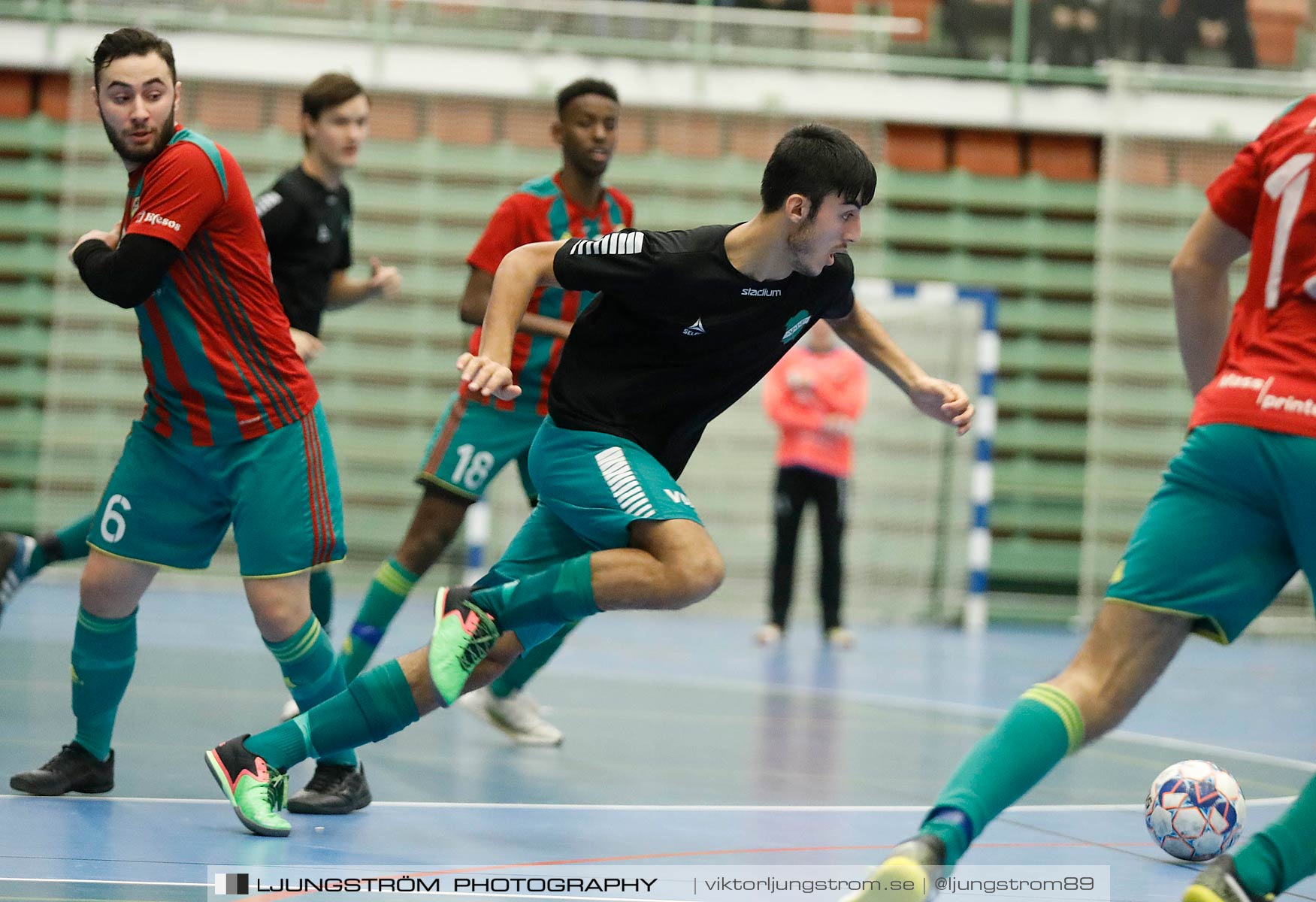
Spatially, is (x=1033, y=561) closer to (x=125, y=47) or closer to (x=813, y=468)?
(x=813, y=468)

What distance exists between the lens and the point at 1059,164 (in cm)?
1225

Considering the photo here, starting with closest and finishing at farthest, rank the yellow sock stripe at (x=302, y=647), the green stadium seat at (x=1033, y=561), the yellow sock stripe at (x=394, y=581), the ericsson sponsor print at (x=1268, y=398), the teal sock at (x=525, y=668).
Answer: the ericsson sponsor print at (x=1268, y=398) < the yellow sock stripe at (x=302, y=647) < the teal sock at (x=525, y=668) < the yellow sock stripe at (x=394, y=581) < the green stadium seat at (x=1033, y=561)

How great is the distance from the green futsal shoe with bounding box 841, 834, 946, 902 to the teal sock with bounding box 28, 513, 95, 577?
333 centimetres

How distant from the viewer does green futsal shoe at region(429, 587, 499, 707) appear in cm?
337

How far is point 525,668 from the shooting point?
5203 millimetres

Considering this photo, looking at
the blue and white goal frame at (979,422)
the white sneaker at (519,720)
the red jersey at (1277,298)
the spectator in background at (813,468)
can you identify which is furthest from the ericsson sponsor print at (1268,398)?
the blue and white goal frame at (979,422)

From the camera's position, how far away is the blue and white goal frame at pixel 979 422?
10891 mm

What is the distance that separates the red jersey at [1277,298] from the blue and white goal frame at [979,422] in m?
8.03

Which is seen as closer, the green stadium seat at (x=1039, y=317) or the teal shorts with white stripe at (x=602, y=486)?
the teal shorts with white stripe at (x=602, y=486)

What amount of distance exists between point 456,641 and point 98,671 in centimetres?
119

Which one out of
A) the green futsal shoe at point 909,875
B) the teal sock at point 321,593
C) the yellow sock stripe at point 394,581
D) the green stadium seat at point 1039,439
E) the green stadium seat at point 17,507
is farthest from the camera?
the green stadium seat at point 1039,439

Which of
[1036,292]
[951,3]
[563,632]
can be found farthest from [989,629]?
[563,632]

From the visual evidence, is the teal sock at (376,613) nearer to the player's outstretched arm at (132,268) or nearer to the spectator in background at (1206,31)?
the player's outstretched arm at (132,268)

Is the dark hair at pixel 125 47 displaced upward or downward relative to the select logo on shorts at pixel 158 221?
upward
